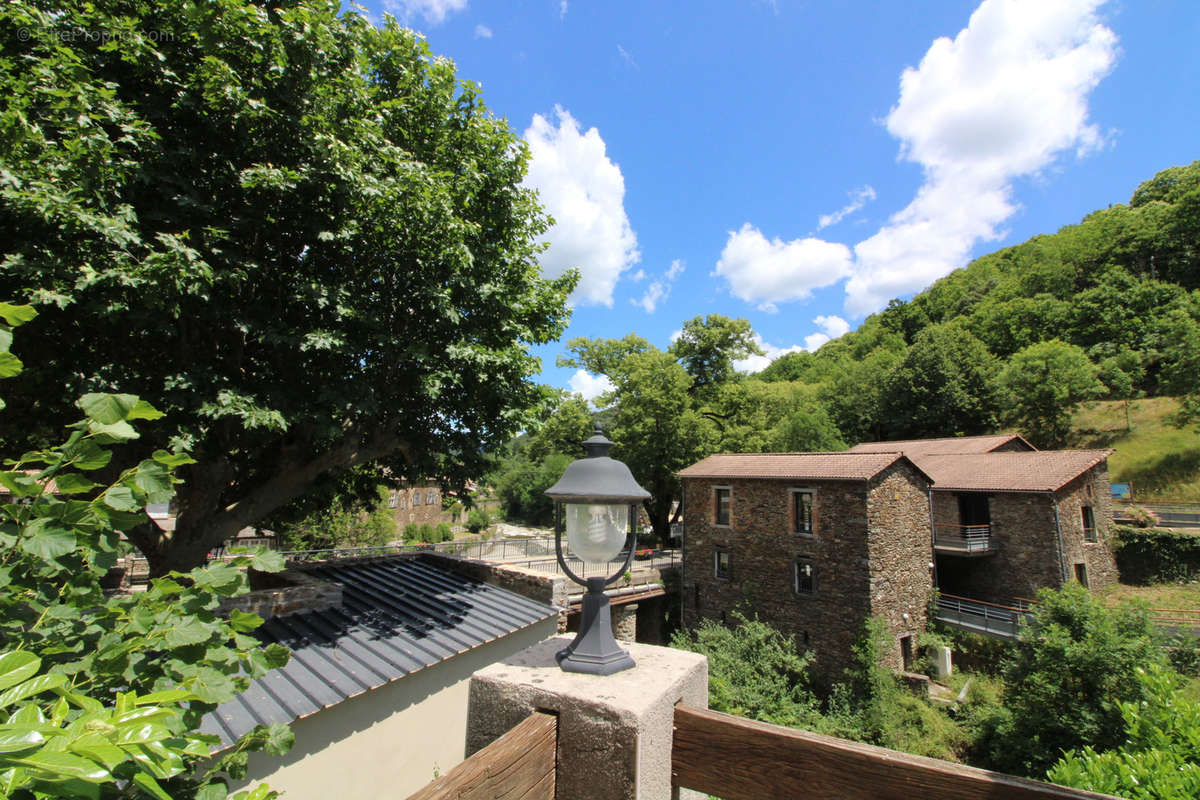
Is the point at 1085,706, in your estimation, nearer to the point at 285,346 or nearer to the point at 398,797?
the point at 398,797

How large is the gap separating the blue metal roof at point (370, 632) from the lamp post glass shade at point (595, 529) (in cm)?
333

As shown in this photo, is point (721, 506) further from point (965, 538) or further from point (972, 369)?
point (972, 369)

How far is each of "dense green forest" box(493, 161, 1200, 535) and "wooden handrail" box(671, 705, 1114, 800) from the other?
1596 cm

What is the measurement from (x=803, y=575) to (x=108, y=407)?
67.8 feet

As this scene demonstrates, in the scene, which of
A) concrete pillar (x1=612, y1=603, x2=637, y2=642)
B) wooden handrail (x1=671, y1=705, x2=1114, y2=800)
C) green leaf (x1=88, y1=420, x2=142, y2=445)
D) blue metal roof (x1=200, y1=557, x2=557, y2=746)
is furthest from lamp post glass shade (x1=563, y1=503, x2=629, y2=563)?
concrete pillar (x1=612, y1=603, x2=637, y2=642)

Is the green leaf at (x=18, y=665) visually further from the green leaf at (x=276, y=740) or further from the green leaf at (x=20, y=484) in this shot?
the green leaf at (x=276, y=740)

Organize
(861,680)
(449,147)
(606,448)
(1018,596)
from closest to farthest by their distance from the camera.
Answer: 1. (606,448)
2. (449,147)
3. (861,680)
4. (1018,596)

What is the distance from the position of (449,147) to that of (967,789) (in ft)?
30.7

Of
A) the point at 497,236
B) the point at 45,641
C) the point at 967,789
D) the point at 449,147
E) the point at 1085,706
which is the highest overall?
the point at 449,147

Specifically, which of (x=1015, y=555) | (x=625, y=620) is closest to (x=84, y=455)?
(x=625, y=620)

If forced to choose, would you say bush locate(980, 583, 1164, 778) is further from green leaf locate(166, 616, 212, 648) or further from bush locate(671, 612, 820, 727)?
green leaf locate(166, 616, 212, 648)

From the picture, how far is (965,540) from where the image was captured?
66.3ft

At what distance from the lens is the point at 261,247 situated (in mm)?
7320

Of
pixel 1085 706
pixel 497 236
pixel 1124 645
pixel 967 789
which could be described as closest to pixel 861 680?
pixel 1085 706
